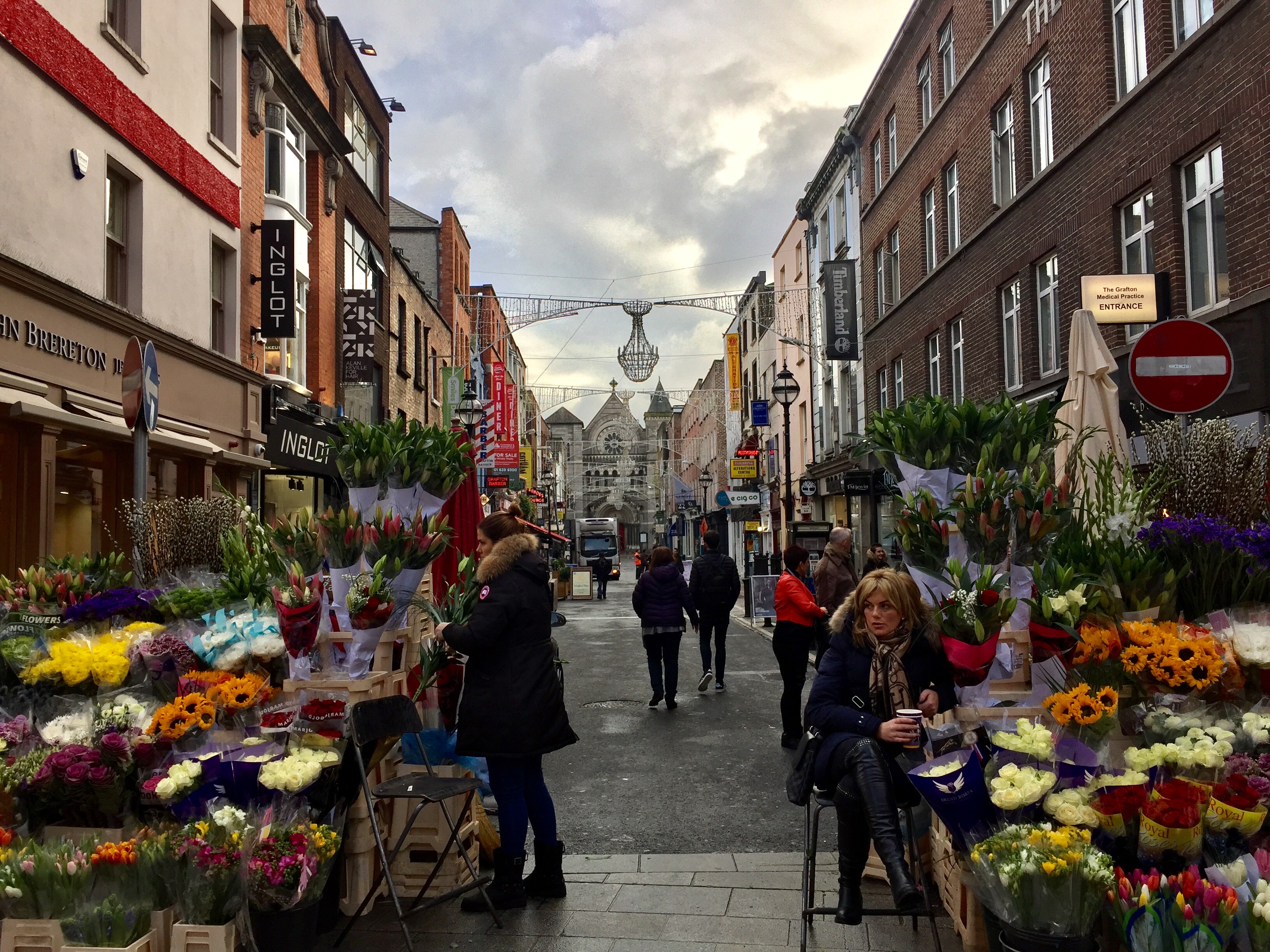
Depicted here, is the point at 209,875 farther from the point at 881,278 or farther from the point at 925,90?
the point at 881,278

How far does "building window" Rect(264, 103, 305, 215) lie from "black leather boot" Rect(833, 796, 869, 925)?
17.2 metres

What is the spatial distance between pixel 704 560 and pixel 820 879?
20.6ft

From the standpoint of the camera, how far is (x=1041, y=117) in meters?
16.0

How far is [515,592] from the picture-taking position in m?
5.08

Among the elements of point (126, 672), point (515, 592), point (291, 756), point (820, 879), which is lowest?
point (820, 879)

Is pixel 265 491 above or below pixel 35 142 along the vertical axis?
below

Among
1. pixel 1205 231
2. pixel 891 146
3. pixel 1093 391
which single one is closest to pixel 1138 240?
pixel 1205 231

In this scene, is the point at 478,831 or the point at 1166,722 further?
the point at 478,831

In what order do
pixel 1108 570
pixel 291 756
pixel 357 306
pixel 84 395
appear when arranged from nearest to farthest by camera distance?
pixel 291 756, pixel 1108 570, pixel 84 395, pixel 357 306

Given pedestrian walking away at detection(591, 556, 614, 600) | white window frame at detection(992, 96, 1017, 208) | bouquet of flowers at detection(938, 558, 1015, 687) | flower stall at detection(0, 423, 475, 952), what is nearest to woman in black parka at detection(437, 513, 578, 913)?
flower stall at detection(0, 423, 475, 952)

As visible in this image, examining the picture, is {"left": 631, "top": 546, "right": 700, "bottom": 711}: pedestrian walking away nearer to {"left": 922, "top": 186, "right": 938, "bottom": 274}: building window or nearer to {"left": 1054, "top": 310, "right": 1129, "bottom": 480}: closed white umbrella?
{"left": 1054, "top": 310, "right": 1129, "bottom": 480}: closed white umbrella

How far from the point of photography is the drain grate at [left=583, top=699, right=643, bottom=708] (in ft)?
37.0

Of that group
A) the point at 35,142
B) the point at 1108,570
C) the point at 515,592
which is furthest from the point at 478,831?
the point at 35,142

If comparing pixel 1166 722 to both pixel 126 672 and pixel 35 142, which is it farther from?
pixel 35 142
